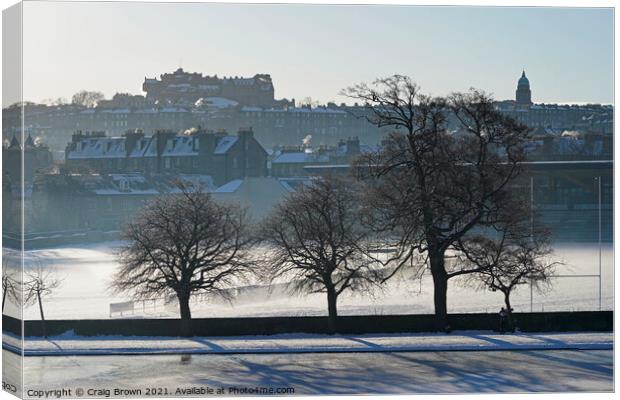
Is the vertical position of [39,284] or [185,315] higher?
[39,284]

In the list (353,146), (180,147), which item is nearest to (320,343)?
A: (353,146)

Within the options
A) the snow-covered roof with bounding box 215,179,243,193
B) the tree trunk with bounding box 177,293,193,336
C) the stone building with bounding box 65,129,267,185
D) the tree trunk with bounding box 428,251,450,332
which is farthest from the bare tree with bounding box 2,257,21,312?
the tree trunk with bounding box 428,251,450,332

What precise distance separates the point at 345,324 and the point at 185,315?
8.04 feet

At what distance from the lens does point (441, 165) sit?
2019 cm

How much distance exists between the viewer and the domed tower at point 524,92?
19.9 m

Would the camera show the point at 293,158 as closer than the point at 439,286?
No

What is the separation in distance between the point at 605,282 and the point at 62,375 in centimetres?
959

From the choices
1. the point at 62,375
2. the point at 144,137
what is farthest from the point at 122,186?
the point at 62,375

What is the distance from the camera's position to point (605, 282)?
73.8 feet

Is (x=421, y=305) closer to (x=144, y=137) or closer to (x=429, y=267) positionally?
(x=429, y=267)

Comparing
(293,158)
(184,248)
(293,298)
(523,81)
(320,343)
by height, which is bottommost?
(320,343)

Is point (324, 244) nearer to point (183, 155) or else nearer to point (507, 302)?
point (183, 155)

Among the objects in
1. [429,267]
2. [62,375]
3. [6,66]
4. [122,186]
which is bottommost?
[62,375]

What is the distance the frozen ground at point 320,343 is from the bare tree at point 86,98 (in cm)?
343
